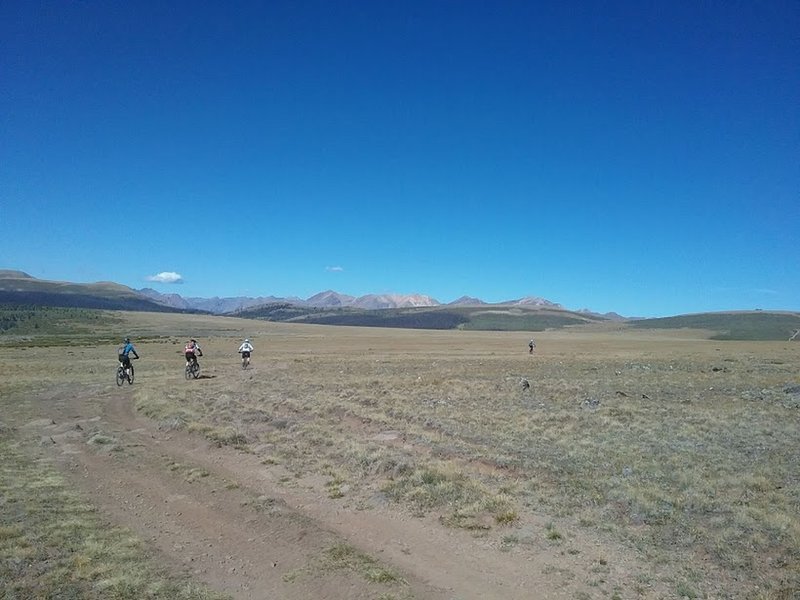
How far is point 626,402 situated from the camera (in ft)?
80.8

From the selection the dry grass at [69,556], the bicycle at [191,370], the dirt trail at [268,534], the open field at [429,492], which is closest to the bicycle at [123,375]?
the bicycle at [191,370]

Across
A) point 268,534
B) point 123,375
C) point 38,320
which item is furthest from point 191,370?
point 38,320

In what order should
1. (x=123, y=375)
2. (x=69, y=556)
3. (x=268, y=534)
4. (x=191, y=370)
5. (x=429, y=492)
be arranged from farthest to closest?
(x=191, y=370), (x=123, y=375), (x=429, y=492), (x=268, y=534), (x=69, y=556)

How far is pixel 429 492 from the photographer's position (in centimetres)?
1097

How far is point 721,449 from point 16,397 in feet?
94.8

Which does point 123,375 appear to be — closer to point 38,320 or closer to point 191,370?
point 191,370

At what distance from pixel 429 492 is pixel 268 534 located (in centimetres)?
347

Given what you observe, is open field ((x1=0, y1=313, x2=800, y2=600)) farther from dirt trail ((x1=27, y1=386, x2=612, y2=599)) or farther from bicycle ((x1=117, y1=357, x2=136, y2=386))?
bicycle ((x1=117, y1=357, x2=136, y2=386))

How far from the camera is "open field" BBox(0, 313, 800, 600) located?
7543mm

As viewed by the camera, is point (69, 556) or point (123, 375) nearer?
point (69, 556)

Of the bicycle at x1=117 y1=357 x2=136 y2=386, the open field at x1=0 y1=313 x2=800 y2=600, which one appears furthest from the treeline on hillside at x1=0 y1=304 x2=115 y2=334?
the open field at x1=0 y1=313 x2=800 y2=600

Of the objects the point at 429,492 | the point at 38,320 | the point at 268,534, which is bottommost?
the point at 38,320

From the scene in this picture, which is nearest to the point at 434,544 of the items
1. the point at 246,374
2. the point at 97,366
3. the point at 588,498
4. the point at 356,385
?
the point at 588,498

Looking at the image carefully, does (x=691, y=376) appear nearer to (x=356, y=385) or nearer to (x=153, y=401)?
(x=356, y=385)
